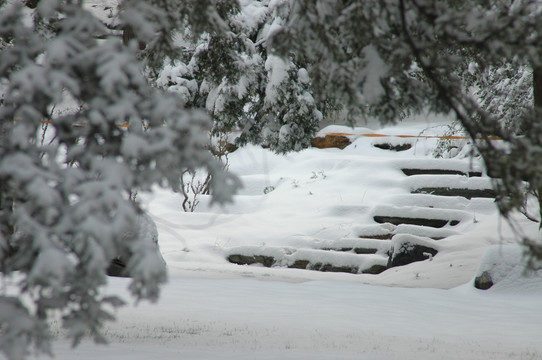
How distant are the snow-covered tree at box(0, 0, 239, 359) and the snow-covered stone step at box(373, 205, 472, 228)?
37.4ft

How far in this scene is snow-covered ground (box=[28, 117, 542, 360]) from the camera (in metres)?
5.56

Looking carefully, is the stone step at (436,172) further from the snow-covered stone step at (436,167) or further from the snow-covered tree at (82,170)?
the snow-covered tree at (82,170)

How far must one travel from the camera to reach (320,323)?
6875 millimetres

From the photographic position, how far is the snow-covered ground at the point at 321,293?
5562mm

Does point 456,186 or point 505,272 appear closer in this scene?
point 505,272

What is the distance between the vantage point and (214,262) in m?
12.7

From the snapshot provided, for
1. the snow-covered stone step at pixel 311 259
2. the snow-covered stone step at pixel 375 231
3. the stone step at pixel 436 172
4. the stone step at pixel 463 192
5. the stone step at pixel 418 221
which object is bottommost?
the snow-covered stone step at pixel 311 259

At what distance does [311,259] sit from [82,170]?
10.1 meters

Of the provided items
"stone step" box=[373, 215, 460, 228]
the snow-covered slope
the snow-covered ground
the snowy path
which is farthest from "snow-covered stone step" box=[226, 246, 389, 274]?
the snowy path

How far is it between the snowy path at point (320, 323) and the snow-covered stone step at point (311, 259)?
2436mm

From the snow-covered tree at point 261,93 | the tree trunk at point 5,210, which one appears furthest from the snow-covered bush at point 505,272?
the tree trunk at point 5,210

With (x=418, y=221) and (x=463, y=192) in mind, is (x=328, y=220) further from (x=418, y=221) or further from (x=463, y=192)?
(x=463, y=192)

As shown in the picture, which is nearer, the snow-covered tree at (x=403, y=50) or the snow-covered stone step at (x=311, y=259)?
the snow-covered tree at (x=403, y=50)

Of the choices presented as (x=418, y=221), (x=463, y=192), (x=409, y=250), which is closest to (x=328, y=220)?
(x=418, y=221)
